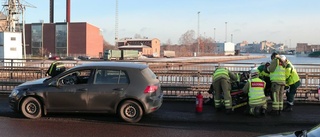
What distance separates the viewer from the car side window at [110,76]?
8.55 metres

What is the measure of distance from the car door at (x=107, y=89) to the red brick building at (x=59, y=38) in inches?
2935

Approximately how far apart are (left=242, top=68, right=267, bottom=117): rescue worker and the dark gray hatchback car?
8.35ft

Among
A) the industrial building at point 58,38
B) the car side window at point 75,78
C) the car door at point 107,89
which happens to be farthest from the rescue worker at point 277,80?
the industrial building at point 58,38

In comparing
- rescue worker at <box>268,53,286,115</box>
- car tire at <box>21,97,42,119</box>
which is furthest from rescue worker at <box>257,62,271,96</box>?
car tire at <box>21,97,42,119</box>

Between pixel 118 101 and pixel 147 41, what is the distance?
119 metres

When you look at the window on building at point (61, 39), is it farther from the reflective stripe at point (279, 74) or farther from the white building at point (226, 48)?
the reflective stripe at point (279, 74)

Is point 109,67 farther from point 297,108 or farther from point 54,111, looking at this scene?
point 297,108

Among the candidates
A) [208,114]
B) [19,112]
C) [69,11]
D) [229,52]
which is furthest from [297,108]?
[229,52]

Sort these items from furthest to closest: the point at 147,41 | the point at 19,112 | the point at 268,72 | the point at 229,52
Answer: the point at 229,52, the point at 147,41, the point at 268,72, the point at 19,112

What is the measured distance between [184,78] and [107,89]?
7.56 metres

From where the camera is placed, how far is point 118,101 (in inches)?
333

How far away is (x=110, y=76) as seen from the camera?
8.62 meters

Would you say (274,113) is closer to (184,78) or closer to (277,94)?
(277,94)

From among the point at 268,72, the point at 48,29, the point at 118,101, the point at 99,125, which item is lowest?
the point at 99,125
